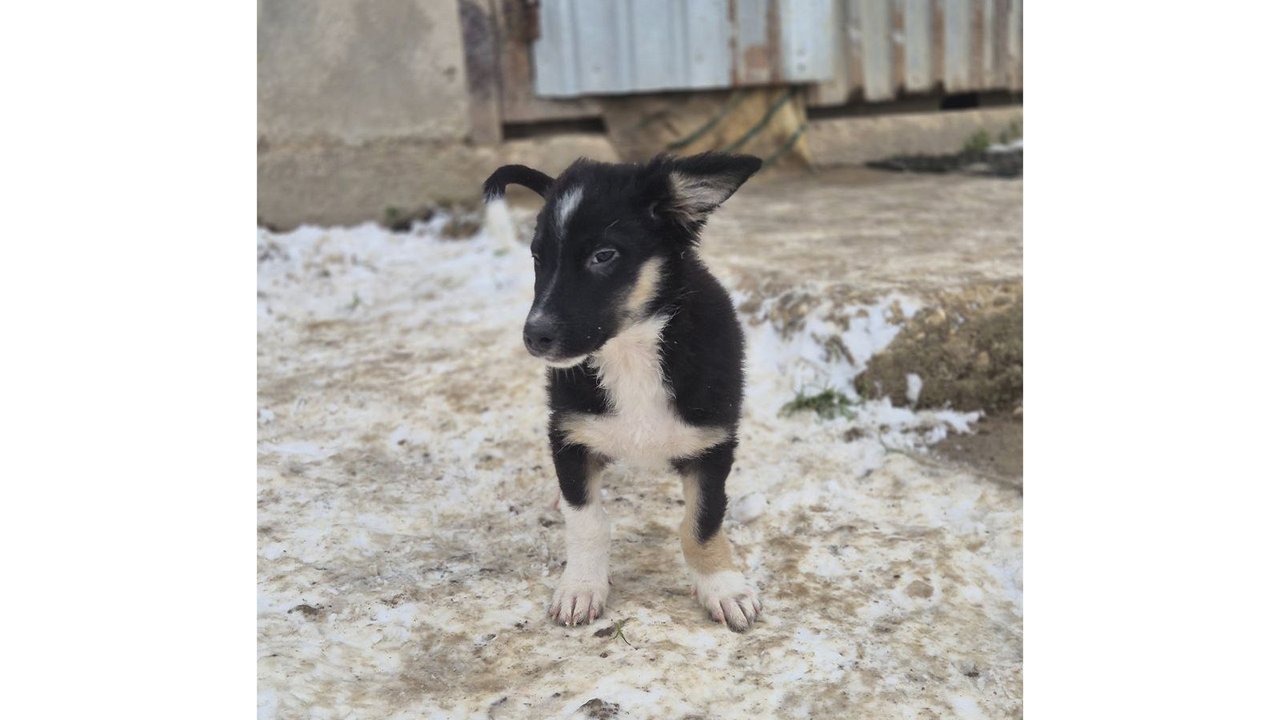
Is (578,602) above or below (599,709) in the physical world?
above

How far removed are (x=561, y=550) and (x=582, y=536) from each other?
0.34 meters

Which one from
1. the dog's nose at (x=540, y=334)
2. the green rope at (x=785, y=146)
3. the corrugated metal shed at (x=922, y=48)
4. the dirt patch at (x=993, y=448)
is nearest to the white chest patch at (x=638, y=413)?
the dog's nose at (x=540, y=334)

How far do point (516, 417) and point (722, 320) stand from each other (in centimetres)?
146

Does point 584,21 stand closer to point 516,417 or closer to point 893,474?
point 516,417

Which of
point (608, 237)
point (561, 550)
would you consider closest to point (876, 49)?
point (561, 550)

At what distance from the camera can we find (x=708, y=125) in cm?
703

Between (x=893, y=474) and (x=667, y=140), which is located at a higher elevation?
(x=667, y=140)

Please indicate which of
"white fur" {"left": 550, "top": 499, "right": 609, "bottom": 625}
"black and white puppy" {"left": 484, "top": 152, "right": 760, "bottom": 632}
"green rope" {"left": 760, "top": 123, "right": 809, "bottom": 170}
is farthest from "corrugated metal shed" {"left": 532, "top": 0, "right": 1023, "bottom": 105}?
"white fur" {"left": 550, "top": 499, "right": 609, "bottom": 625}

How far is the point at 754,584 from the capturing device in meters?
2.87

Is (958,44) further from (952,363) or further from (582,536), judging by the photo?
(582,536)

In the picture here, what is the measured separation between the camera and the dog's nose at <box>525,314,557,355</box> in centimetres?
224

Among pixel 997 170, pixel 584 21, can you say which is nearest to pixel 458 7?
pixel 584 21

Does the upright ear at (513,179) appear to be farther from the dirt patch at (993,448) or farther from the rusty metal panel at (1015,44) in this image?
the rusty metal panel at (1015,44)

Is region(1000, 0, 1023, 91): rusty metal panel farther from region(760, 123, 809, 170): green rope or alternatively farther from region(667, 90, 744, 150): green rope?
region(667, 90, 744, 150): green rope
